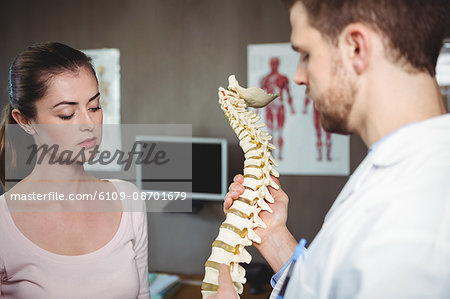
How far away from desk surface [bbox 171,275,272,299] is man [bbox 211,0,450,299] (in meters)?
1.35

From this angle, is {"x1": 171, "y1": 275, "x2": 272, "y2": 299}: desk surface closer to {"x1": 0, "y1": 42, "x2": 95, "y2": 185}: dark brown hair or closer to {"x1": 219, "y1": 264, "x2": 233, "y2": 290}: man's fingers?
{"x1": 219, "y1": 264, "x2": 233, "y2": 290}: man's fingers

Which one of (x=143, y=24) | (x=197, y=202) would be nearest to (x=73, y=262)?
(x=197, y=202)

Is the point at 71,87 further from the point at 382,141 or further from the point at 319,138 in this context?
the point at 319,138

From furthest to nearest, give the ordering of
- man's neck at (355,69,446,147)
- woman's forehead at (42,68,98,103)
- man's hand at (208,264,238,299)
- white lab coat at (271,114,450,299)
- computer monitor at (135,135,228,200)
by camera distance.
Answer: computer monitor at (135,135,228,200), woman's forehead at (42,68,98,103), man's hand at (208,264,238,299), man's neck at (355,69,446,147), white lab coat at (271,114,450,299)

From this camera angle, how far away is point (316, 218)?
2.26m

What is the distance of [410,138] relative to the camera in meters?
0.62

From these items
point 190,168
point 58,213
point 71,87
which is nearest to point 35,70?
point 71,87

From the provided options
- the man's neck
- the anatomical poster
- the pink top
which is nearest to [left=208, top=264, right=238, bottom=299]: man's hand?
the pink top

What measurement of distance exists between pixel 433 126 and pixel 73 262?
93 cm

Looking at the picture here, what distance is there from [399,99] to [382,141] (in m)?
0.08

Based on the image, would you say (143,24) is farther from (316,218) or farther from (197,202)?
(316,218)

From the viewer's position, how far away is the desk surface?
1.95 metres

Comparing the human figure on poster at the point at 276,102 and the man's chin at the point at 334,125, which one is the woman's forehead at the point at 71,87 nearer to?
the man's chin at the point at 334,125

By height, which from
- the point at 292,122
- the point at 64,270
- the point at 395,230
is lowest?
the point at 64,270
